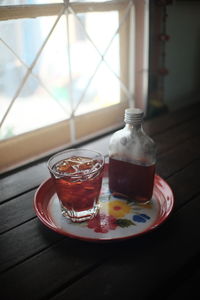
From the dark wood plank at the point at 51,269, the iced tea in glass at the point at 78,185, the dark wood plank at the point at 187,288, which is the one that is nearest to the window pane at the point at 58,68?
the iced tea in glass at the point at 78,185

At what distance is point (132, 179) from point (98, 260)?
6.4 inches

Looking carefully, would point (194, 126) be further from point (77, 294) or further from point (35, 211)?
point (77, 294)

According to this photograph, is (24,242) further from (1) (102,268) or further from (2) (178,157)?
(2) (178,157)

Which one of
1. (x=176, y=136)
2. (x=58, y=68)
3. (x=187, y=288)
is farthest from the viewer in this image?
(x=58, y=68)

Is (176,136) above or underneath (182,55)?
underneath

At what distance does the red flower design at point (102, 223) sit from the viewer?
0.54 meters

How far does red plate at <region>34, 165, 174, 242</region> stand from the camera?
0.53 m

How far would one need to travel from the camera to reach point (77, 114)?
3.87 feet

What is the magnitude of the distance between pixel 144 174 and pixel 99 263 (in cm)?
17

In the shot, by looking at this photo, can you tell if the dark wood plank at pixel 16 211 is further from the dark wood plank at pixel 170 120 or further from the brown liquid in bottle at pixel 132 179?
the dark wood plank at pixel 170 120

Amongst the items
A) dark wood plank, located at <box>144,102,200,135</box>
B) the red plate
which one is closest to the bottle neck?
the red plate

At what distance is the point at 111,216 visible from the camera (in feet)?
1.89

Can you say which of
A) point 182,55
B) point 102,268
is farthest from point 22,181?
point 182,55

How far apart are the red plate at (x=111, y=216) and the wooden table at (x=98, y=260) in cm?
2
